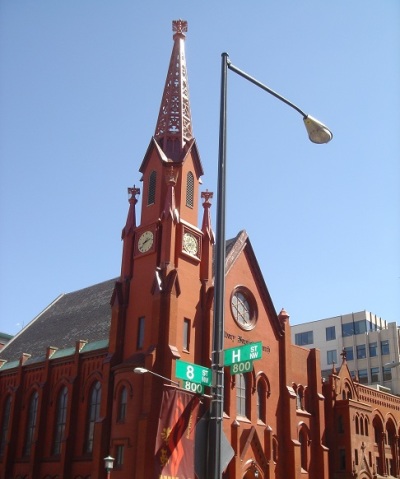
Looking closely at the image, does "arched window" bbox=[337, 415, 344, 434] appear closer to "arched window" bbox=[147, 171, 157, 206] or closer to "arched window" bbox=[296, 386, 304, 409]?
"arched window" bbox=[296, 386, 304, 409]

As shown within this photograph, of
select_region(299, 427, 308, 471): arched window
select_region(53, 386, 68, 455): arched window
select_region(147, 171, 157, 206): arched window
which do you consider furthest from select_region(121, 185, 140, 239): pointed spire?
select_region(299, 427, 308, 471): arched window

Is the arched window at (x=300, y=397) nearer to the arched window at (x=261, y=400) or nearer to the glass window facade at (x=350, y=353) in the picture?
the arched window at (x=261, y=400)

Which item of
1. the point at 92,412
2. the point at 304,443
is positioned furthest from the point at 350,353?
the point at 92,412

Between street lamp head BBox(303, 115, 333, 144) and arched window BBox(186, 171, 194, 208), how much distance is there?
91.4 ft

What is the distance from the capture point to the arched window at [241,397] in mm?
41719

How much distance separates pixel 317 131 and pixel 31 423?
132 ft

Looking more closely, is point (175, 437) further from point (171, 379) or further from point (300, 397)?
point (300, 397)

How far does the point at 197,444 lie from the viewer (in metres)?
12.8

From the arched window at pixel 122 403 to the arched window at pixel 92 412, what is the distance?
5.16 metres

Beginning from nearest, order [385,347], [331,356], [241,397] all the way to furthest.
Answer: [241,397] → [385,347] → [331,356]

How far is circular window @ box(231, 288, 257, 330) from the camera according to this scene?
→ 44.2m

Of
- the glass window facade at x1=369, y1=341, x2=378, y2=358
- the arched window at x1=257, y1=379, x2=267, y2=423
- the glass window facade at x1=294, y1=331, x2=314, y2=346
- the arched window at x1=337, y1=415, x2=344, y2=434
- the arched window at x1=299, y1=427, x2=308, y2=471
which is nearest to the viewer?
the arched window at x1=257, y1=379, x2=267, y2=423

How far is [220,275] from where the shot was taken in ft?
45.2

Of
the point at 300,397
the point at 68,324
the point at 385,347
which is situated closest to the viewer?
the point at 300,397
